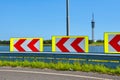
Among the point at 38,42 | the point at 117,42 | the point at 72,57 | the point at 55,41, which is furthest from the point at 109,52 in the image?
the point at 38,42

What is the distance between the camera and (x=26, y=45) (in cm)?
1989

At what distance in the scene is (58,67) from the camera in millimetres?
15953

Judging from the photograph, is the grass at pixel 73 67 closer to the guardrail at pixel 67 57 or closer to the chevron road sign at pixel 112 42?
the guardrail at pixel 67 57

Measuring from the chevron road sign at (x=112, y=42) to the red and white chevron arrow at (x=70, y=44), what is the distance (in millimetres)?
1311

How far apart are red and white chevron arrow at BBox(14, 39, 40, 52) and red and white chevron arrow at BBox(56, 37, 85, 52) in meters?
1.40

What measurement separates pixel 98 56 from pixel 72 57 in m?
1.48

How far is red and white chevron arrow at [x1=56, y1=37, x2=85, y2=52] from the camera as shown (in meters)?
18.0

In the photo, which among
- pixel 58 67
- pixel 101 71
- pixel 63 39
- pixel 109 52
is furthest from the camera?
pixel 63 39

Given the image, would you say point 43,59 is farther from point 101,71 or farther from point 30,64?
point 101,71

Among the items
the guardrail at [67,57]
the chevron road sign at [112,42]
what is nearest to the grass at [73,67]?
the guardrail at [67,57]

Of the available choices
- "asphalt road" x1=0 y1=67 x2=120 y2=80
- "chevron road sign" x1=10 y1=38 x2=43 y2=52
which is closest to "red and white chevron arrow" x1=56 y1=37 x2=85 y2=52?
"chevron road sign" x1=10 y1=38 x2=43 y2=52

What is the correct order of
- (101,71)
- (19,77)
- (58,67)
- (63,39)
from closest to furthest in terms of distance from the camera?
(19,77) < (101,71) < (58,67) < (63,39)

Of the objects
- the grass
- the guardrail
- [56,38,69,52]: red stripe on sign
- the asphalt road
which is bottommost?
the asphalt road

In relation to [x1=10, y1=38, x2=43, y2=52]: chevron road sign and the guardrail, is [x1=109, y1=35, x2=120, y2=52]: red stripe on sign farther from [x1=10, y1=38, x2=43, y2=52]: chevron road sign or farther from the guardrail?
[x1=10, y1=38, x2=43, y2=52]: chevron road sign
